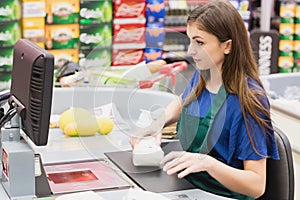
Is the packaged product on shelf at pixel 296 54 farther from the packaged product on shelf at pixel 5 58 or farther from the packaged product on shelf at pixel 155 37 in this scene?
the packaged product on shelf at pixel 155 37

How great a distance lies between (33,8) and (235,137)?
298 centimetres

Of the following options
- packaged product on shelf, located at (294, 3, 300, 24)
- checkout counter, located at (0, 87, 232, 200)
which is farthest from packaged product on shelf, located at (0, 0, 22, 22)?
packaged product on shelf, located at (294, 3, 300, 24)

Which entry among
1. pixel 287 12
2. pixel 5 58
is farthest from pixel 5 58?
pixel 287 12

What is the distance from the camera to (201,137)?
220cm

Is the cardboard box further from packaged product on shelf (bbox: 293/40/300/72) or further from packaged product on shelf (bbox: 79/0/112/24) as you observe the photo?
packaged product on shelf (bbox: 293/40/300/72)

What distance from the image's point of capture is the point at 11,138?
1.90 meters

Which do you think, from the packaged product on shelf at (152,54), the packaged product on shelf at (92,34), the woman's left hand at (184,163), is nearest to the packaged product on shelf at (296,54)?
the packaged product on shelf at (92,34)

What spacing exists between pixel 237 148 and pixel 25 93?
31.0 inches

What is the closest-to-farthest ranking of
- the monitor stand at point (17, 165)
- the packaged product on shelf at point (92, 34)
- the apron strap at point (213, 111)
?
1. the monitor stand at point (17, 165)
2. the apron strap at point (213, 111)
3. the packaged product on shelf at point (92, 34)

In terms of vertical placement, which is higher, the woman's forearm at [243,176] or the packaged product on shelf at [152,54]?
the packaged product on shelf at [152,54]

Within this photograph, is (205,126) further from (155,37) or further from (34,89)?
(34,89)

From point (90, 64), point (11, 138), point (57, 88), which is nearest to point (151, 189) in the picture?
point (11, 138)

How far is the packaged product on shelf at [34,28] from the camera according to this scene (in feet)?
15.8

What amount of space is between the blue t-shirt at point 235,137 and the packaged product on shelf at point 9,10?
2852mm
